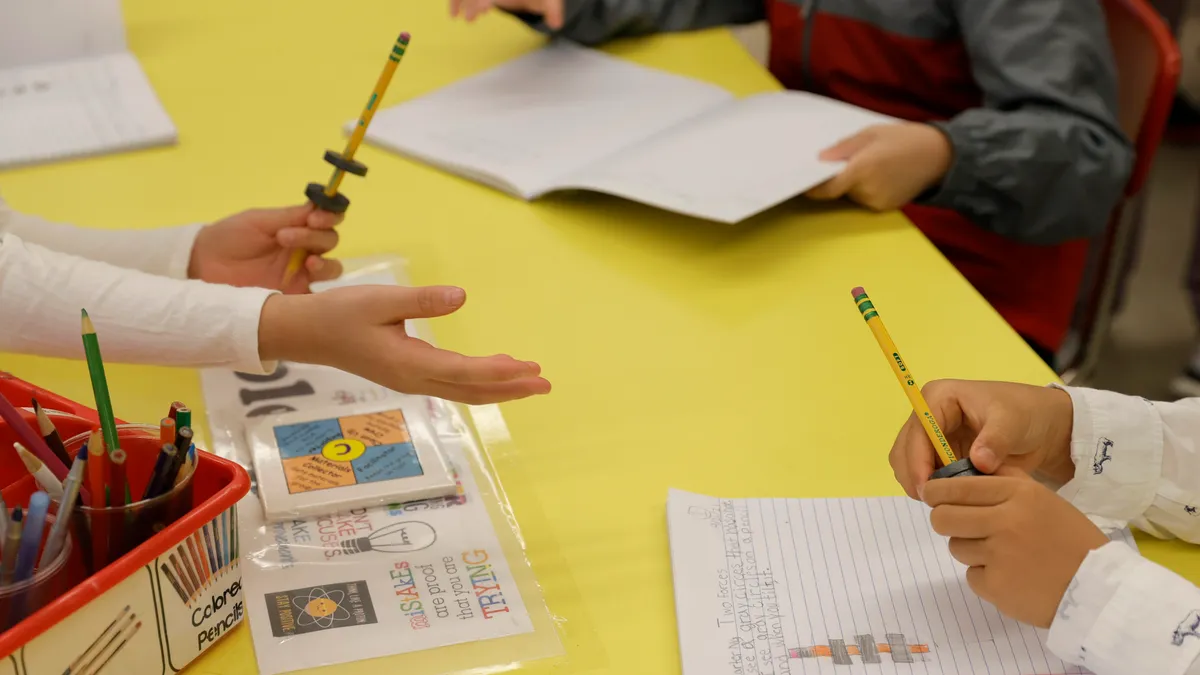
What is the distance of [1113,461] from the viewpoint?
28.1 inches

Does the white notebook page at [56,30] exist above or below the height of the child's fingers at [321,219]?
above

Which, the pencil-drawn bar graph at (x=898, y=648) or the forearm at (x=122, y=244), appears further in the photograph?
the forearm at (x=122, y=244)

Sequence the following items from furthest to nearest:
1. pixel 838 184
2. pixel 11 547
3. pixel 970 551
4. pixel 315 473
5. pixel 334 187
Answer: pixel 838 184, pixel 334 187, pixel 315 473, pixel 970 551, pixel 11 547

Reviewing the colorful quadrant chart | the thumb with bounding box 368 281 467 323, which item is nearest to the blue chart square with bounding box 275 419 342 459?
the colorful quadrant chart

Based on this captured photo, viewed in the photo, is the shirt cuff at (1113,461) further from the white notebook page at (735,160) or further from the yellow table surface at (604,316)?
the white notebook page at (735,160)

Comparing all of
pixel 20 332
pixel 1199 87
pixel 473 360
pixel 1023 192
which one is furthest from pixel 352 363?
pixel 1199 87

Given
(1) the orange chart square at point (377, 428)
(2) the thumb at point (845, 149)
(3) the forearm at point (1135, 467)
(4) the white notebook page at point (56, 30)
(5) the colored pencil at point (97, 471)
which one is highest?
(4) the white notebook page at point (56, 30)

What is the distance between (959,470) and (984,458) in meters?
0.01

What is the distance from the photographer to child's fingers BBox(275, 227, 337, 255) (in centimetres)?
91

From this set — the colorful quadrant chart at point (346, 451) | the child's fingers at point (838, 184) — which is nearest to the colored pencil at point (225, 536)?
the colorful quadrant chart at point (346, 451)

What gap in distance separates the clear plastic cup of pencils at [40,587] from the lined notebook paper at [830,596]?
30 centimetres

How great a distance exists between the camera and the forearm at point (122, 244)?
909 millimetres

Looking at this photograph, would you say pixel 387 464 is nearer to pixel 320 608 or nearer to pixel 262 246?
pixel 320 608

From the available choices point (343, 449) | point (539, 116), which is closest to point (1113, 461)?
point (343, 449)
